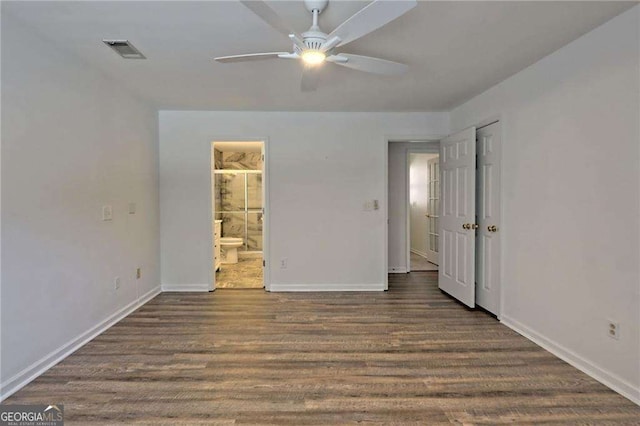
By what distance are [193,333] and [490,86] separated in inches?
145

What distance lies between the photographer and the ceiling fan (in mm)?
1505

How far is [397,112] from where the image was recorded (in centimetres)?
413

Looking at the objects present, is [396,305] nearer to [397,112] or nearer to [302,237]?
[302,237]

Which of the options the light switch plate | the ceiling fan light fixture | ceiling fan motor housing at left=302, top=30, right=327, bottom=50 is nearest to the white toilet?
the light switch plate

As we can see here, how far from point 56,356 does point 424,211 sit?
5.74 metres

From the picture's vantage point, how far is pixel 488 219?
329 centimetres

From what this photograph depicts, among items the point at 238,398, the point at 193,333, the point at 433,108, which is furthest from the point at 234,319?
the point at 433,108

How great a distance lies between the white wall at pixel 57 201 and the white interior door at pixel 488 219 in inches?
145

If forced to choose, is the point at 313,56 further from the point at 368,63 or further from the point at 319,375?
the point at 319,375

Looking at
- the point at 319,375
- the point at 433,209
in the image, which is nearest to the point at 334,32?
the point at 319,375

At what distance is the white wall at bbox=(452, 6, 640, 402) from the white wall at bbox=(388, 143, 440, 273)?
2174 mm

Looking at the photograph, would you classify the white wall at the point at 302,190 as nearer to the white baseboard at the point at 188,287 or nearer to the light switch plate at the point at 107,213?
the white baseboard at the point at 188,287

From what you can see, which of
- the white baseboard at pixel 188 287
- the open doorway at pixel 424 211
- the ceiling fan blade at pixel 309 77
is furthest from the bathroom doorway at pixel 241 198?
the ceiling fan blade at pixel 309 77

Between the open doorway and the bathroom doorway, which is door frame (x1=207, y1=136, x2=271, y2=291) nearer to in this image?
the bathroom doorway
